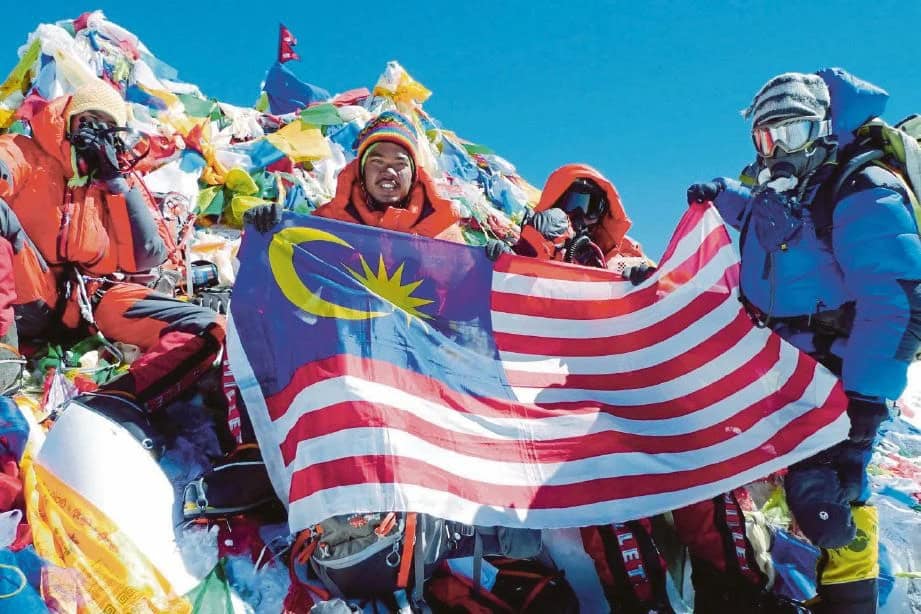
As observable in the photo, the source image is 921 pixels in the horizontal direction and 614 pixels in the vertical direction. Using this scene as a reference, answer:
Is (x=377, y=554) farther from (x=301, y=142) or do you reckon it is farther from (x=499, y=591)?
(x=301, y=142)

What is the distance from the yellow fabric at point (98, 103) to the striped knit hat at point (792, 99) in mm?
4386

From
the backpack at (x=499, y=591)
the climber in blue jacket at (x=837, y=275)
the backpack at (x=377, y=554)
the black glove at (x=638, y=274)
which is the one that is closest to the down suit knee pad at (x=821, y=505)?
the climber in blue jacket at (x=837, y=275)

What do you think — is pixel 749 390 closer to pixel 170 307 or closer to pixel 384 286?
pixel 384 286

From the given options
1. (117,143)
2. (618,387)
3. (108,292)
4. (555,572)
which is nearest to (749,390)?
(618,387)

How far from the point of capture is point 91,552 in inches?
108

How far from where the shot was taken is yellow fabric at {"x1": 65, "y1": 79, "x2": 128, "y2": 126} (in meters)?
4.68

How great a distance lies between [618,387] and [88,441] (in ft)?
9.53

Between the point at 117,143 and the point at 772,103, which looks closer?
the point at 772,103

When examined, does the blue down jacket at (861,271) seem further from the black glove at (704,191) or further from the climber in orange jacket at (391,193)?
the climber in orange jacket at (391,193)

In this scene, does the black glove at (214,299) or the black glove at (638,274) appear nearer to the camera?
the black glove at (638,274)

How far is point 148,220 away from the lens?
4.93 m

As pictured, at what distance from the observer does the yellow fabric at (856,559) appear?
11.3 feet

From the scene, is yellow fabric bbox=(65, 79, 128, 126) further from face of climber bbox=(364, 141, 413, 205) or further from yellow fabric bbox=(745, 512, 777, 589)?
yellow fabric bbox=(745, 512, 777, 589)

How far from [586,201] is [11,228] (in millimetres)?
4849
